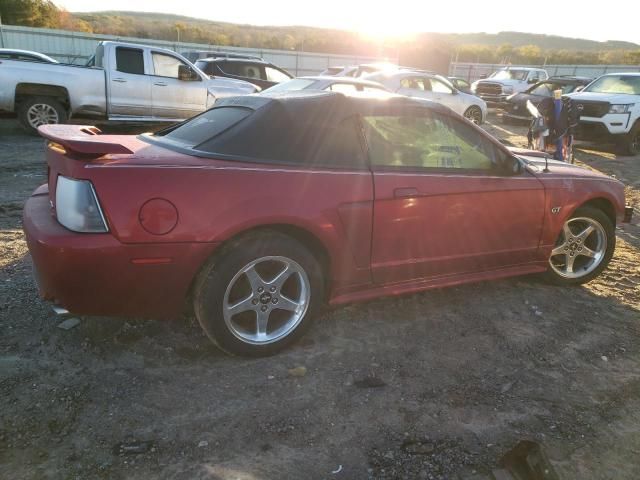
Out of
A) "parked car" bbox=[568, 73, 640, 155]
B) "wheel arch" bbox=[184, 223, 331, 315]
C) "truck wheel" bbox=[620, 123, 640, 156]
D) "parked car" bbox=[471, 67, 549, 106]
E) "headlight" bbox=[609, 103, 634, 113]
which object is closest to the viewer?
"wheel arch" bbox=[184, 223, 331, 315]

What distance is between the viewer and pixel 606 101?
11406 millimetres

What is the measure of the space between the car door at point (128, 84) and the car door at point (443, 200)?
326 inches

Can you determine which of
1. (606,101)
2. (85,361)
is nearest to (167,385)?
(85,361)

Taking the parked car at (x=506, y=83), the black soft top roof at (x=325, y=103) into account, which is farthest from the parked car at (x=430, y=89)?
the black soft top roof at (x=325, y=103)

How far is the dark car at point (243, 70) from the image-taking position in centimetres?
1369

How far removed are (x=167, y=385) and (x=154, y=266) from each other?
2.19 feet

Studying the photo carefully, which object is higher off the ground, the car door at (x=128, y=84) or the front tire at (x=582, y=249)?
the car door at (x=128, y=84)

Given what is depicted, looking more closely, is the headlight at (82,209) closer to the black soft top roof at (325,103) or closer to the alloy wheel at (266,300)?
the alloy wheel at (266,300)

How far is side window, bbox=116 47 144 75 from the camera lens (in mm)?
10062

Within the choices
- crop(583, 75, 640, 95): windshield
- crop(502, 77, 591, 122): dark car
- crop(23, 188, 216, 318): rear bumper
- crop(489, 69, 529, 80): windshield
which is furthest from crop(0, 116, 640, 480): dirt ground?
crop(489, 69, 529, 80): windshield

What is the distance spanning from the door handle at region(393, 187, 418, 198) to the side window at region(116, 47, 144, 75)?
8780 millimetres

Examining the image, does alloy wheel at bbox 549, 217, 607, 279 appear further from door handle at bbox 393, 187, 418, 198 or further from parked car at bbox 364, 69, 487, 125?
parked car at bbox 364, 69, 487, 125

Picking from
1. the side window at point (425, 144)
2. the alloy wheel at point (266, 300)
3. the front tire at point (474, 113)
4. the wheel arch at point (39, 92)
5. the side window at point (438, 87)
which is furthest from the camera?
the front tire at point (474, 113)

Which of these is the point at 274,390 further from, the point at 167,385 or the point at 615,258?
the point at 615,258
